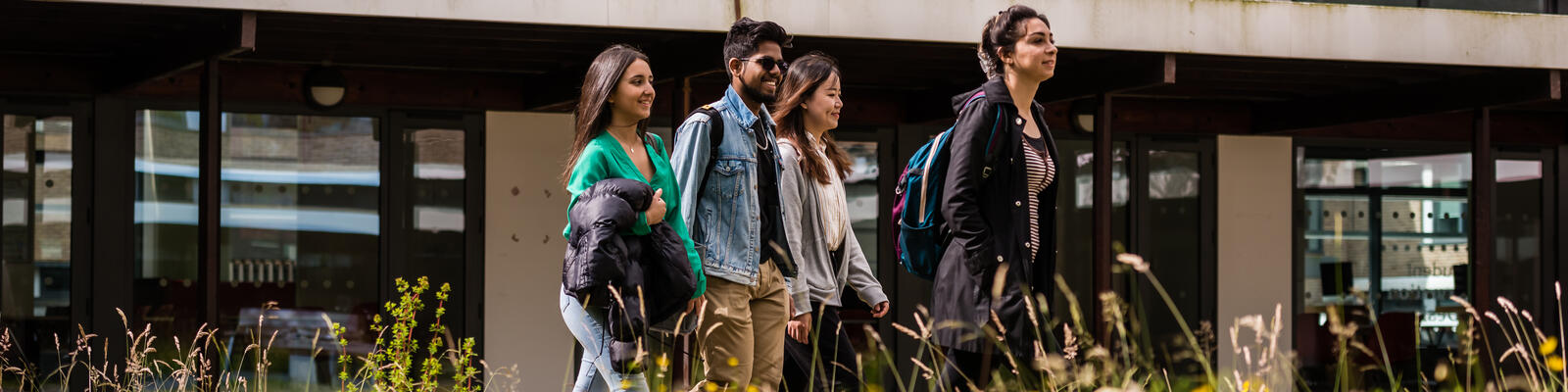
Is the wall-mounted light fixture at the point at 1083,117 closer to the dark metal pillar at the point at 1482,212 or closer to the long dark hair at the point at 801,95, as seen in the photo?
the dark metal pillar at the point at 1482,212

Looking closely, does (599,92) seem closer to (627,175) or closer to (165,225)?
(627,175)

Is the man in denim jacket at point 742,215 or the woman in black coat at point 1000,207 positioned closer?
the woman in black coat at point 1000,207

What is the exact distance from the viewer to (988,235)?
366cm

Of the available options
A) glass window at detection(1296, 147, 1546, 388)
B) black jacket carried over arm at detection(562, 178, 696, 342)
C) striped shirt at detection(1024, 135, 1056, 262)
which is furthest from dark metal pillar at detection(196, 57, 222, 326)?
glass window at detection(1296, 147, 1546, 388)

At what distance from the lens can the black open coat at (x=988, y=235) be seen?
11.9 feet

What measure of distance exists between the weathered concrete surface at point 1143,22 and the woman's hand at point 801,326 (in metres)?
2.41

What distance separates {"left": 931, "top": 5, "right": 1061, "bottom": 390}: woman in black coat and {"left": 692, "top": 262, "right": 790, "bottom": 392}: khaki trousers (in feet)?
1.56

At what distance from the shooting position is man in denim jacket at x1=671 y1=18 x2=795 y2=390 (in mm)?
3803

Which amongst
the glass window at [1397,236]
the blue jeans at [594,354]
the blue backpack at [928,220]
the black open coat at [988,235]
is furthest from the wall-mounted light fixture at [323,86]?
the glass window at [1397,236]

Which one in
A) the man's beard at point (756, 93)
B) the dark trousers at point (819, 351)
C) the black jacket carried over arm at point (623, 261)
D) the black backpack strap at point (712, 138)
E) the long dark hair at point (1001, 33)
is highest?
the long dark hair at point (1001, 33)

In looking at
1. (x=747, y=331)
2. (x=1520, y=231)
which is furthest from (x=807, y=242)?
(x=1520, y=231)

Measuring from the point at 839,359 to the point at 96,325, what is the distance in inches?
198

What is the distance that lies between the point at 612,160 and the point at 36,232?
5.67 m

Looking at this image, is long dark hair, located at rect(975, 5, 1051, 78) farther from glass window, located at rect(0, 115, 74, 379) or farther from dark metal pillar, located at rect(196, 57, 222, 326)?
glass window, located at rect(0, 115, 74, 379)
